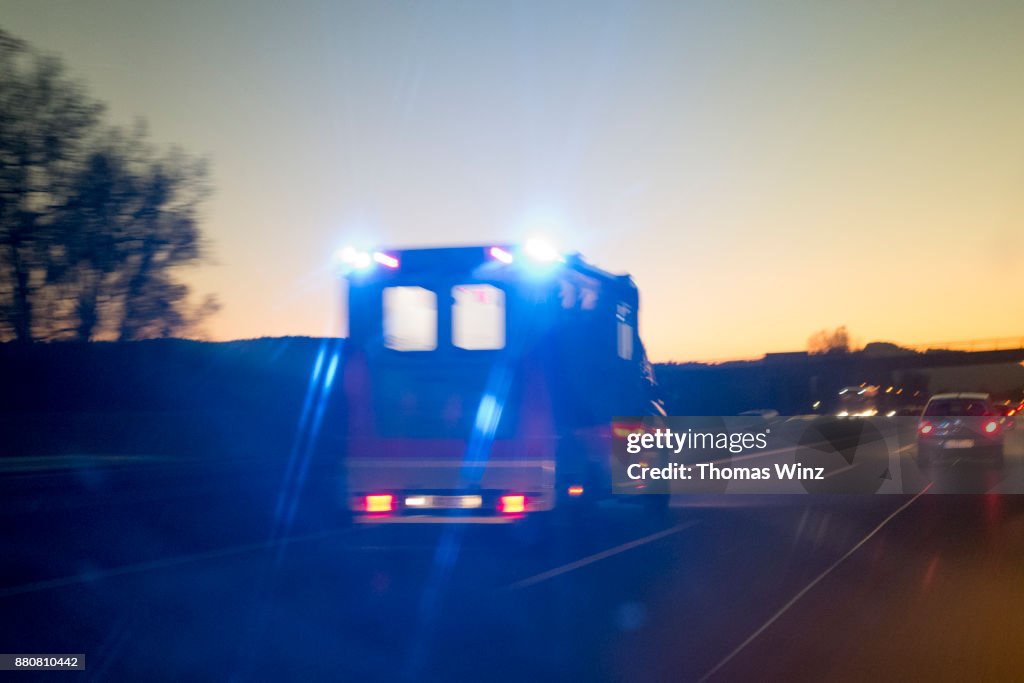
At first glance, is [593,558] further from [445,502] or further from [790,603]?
[790,603]

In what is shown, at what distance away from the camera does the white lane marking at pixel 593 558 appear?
37.8 feet

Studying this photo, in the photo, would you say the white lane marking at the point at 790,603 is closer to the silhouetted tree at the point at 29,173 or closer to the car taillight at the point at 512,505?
the car taillight at the point at 512,505

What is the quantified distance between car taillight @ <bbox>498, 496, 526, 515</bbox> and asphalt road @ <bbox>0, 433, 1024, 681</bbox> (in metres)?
0.48

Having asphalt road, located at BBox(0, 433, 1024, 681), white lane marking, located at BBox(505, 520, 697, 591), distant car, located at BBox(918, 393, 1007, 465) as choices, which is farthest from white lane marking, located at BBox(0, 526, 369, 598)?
distant car, located at BBox(918, 393, 1007, 465)

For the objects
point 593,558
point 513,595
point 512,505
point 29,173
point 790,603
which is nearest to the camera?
point 790,603

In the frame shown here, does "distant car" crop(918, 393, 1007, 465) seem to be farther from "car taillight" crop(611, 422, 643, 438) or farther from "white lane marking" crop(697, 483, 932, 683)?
"car taillight" crop(611, 422, 643, 438)

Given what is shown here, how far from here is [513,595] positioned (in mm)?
10719

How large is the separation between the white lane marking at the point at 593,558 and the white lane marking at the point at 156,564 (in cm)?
278

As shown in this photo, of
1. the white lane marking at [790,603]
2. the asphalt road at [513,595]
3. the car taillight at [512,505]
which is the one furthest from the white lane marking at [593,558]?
the white lane marking at [790,603]

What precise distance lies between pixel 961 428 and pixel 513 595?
68.6 ft

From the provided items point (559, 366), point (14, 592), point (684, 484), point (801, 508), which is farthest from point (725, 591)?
point (684, 484)

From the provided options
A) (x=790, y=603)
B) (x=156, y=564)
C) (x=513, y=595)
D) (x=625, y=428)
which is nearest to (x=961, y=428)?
(x=625, y=428)

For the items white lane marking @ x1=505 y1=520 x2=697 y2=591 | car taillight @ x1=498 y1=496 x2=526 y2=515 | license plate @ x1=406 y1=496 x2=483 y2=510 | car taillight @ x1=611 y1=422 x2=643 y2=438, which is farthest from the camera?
car taillight @ x1=611 y1=422 x2=643 y2=438

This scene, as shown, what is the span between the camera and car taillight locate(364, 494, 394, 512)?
13219mm
